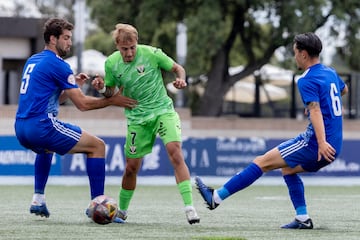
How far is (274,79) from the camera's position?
36969mm

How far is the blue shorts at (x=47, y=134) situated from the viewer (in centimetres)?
1119

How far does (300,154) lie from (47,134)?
2.43 metres

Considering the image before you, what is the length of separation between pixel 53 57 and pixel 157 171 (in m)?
13.4

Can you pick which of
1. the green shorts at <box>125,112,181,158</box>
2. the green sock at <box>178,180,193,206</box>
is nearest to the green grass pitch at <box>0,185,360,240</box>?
the green sock at <box>178,180,193,206</box>

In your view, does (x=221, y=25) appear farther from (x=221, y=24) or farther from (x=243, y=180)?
(x=243, y=180)

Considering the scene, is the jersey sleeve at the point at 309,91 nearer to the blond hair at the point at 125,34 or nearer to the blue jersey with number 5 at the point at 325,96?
the blue jersey with number 5 at the point at 325,96

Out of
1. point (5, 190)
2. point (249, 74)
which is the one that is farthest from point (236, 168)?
point (249, 74)

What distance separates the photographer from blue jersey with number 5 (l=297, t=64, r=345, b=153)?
1060cm

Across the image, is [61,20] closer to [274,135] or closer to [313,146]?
[313,146]

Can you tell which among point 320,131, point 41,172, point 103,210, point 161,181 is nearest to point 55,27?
point 41,172

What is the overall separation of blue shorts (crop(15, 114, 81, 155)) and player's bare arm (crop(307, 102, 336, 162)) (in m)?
2.34

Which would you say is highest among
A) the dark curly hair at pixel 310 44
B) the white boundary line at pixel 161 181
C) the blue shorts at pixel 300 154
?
the dark curly hair at pixel 310 44

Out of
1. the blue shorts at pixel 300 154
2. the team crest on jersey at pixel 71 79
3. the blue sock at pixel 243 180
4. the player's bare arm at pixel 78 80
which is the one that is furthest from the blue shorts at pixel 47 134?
the blue shorts at pixel 300 154

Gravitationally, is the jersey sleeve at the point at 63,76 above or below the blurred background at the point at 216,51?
above
